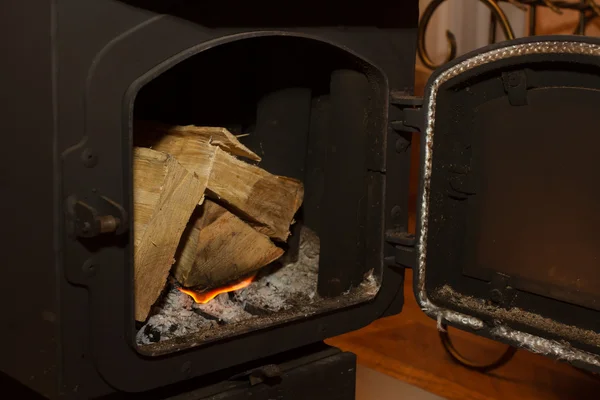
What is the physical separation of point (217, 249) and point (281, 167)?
0.75 ft

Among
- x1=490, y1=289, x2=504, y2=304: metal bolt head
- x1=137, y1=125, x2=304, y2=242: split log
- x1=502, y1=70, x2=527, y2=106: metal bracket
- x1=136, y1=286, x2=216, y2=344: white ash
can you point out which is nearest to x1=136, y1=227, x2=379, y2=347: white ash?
x1=136, y1=286, x2=216, y2=344: white ash

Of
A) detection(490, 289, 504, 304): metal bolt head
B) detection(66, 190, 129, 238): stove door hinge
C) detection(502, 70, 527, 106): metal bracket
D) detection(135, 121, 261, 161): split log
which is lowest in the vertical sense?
detection(490, 289, 504, 304): metal bolt head

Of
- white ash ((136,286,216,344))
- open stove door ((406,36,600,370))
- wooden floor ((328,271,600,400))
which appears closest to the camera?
open stove door ((406,36,600,370))

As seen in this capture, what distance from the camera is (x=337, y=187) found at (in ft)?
4.33

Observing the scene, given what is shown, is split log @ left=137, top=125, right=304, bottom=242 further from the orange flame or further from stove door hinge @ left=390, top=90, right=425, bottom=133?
stove door hinge @ left=390, top=90, right=425, bottom=133

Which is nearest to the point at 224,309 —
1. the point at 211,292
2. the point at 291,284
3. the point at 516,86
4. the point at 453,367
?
the point at 211,292

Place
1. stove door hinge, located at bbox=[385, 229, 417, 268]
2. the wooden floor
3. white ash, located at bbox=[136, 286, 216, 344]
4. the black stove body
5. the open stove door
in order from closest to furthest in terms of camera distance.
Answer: the black stove body < the open stove door < white ash, located at bbox=[136, 286, 216, 344] < stove door hinge, located at bbox=[385, 229, 417, 268] < the wooden floor

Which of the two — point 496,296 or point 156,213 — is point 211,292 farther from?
point 496,296

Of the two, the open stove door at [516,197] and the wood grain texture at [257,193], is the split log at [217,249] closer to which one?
the wood grain texture at [257,193]

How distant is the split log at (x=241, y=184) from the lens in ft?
3.91

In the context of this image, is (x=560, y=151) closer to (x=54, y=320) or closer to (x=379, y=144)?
(x=379, y=144)

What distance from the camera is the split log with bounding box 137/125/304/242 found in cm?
119

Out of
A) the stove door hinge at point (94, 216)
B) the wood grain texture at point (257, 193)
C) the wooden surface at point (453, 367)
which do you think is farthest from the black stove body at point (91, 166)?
the wooden surface at point (453, 367)

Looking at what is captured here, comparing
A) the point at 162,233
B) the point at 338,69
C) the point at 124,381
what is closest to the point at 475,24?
the point at 338,69
